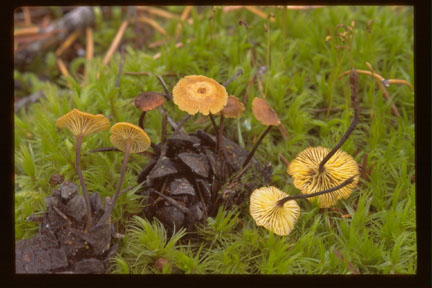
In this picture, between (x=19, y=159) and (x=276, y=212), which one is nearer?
(x=276, y=212)

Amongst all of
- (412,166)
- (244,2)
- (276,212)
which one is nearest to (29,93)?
(244,2)

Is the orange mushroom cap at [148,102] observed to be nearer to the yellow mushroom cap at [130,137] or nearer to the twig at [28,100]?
the yellow mushroom cap at [130,137]

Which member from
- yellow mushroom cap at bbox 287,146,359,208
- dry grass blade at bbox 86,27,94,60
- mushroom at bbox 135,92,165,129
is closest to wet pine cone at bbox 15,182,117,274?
mushroom at bbox 135,92,165,129

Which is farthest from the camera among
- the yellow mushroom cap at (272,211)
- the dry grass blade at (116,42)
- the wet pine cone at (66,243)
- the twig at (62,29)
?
the twig at (62,29)

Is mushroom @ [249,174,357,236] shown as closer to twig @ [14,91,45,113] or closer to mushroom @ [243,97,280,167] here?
mushroom @ [243,97,280,167]

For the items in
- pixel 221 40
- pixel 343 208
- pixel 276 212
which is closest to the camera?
pixel 276 212

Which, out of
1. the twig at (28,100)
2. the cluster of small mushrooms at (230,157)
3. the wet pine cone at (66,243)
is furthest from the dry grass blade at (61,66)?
the wet pine cone at (66,243)

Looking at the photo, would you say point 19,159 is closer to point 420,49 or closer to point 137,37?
point 137,37
